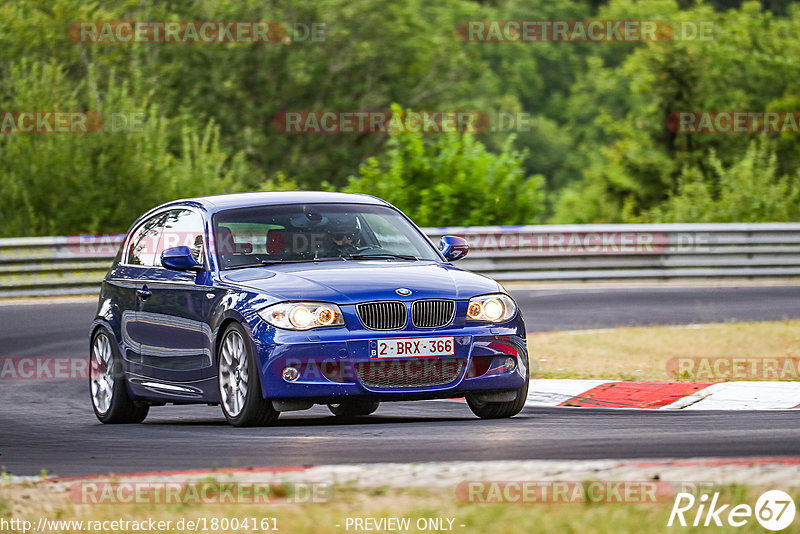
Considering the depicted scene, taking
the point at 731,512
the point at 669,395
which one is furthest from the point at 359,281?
the point at 731,512

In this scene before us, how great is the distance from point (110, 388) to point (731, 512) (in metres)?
6.62

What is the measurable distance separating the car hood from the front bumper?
0.22 m

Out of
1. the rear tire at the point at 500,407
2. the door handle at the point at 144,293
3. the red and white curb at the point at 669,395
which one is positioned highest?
the door handle at the point at 144,293

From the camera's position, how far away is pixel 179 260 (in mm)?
Answer: 10289

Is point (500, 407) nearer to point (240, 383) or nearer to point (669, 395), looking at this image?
point (240, 383)

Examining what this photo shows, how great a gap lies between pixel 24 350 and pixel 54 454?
7922mm

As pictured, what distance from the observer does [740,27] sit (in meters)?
55.8

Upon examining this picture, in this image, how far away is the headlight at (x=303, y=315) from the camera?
366 inches

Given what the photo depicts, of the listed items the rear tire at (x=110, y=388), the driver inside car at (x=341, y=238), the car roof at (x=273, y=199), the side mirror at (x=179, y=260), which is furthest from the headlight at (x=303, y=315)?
the rear tire at (x=110, y=388)

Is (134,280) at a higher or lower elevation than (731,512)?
higher

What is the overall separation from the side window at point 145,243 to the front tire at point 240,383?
5.63ft

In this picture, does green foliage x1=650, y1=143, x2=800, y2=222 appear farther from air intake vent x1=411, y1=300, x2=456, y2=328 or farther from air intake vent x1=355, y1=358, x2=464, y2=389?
air intake vent x1=355, y1=358, x2=464, y2=389

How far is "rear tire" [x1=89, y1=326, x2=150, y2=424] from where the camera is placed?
11344 millimetres

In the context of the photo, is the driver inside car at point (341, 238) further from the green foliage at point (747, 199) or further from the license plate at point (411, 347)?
the green foliage at point (747, 199)
